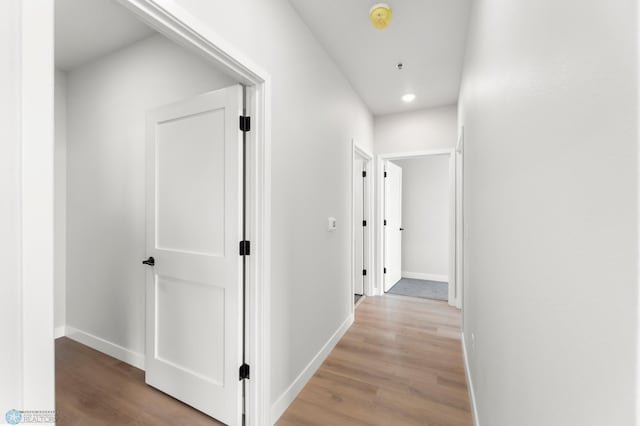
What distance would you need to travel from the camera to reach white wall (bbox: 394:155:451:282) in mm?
5156

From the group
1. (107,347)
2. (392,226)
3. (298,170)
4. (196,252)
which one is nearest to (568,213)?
(298,170)

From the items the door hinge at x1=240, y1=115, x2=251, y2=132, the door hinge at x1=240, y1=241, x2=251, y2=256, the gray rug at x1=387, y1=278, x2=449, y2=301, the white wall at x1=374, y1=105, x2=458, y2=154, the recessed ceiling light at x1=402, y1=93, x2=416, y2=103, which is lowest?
the gray rug at x1=387, y1=278, x2=449, y2=301

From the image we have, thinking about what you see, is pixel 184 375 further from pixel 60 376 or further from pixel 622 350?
pixel 622 350

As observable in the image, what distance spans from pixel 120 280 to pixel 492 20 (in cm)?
303

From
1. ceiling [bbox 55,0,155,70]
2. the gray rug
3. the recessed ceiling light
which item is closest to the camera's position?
ceiling [bbox 55,0,155,70]

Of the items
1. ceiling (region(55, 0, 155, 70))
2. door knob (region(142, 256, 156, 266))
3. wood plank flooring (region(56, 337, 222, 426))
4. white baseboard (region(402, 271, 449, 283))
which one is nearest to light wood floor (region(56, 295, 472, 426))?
wood plank flooring (region(56, 337, 222, 426))

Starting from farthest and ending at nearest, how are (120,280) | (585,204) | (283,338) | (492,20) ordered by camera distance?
(120,280)
(283,338)
(492,20)
(585,204)

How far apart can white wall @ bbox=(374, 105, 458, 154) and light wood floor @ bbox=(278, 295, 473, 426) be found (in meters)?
2.24

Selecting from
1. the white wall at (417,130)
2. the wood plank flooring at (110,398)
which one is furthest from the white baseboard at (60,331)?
the white wall at (417,130)

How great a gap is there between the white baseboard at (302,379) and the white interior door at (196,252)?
0.24 meters

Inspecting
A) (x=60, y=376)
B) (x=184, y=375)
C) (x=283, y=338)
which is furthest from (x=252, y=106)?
(x=60, y=376)

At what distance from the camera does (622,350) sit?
35 centimetres
